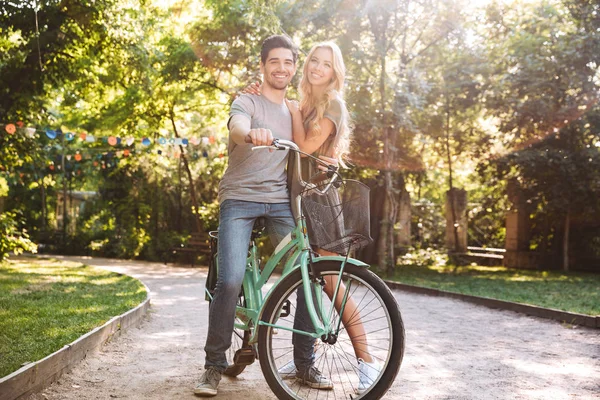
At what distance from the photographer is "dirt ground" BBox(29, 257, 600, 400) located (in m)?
4.65

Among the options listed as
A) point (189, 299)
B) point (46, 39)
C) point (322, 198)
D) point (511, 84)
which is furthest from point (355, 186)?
point (511, 84)

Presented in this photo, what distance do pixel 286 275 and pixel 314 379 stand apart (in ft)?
2.75

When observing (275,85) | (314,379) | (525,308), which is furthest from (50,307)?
(525,308)

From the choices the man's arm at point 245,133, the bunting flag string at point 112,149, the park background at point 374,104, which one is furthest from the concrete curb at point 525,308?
the bunting flag string at point 112,149

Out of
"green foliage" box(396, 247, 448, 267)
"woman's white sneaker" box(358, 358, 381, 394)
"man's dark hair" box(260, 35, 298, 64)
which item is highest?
"man's dark hair" box(260, 35, 298, 64)

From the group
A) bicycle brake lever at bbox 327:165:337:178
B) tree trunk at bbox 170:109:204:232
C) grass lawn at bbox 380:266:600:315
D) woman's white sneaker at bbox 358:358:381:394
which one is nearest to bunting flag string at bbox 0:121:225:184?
tree trunk at bbox 170:109:204:232

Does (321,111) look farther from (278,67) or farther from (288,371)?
(288,371)

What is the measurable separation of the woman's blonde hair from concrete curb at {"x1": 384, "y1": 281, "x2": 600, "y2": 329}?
539 cm

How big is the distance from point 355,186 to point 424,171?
65.3ft

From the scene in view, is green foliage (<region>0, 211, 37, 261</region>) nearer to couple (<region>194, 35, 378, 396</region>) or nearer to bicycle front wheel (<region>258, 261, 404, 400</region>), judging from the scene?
couple (<region>194, 35, 378, 396</region>)

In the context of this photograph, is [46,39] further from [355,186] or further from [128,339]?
[355,186]

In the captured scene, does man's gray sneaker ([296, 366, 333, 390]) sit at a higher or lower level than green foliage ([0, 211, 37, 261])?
lower

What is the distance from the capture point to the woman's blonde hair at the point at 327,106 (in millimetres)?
4523

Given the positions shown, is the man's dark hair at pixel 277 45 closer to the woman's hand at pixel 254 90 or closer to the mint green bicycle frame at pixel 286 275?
the woman's hand at pixel 254 90
